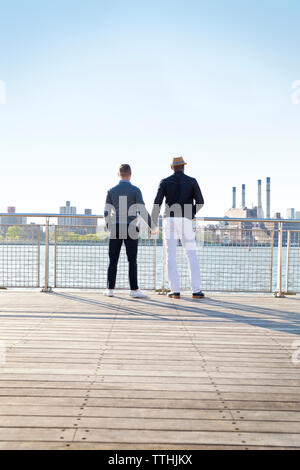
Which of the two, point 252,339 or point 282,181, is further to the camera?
point 282,181

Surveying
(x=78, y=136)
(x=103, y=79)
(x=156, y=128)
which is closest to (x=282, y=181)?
(x=78, y=136)

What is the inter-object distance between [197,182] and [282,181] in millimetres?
112775

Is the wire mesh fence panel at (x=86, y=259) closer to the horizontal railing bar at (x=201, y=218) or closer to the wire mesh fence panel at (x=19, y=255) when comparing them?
the horizontal railing bar at (x=201, y=218)

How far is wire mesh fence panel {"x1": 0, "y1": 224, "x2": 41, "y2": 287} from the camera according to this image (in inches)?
247

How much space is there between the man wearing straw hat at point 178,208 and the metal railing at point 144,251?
2.27 ft

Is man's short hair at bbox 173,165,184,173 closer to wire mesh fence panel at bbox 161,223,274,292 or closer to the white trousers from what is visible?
the white trousers

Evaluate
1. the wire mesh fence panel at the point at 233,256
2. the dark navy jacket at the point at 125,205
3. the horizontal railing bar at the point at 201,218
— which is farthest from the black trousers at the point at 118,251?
the wire mesh fence panel at the point at 233,256

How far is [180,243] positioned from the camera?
226 inches

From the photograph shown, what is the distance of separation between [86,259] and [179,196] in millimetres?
2007

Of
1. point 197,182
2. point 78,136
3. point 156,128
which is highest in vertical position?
point 78,136

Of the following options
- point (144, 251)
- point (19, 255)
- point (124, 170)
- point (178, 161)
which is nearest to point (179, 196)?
point (178, 161)

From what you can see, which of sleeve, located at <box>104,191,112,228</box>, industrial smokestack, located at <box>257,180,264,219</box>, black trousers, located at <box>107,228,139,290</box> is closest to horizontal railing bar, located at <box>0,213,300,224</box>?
sleeve, located at <box>104,191,112,228</box>

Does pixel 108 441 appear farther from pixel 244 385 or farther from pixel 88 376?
pixel 244 385
